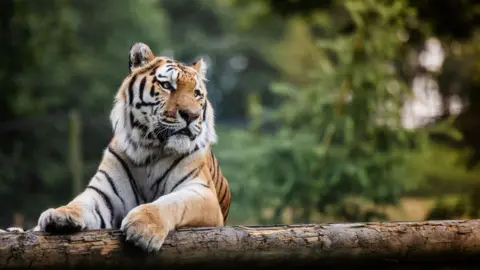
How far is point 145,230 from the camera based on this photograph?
200 centimetres

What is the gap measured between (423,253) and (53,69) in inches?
408

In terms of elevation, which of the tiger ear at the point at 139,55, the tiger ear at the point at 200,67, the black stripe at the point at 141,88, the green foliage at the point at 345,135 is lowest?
the black stripe at the point at 141,88

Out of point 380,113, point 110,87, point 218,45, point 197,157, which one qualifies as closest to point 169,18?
point 218,45

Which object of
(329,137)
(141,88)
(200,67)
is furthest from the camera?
(329,137)

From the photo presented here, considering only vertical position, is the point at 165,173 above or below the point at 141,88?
below

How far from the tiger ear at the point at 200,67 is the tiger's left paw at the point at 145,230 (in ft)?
2.62

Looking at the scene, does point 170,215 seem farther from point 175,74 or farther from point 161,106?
point 175,74

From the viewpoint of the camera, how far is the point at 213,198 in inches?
101

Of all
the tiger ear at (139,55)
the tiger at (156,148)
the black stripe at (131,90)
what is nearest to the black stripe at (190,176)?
the tiger at (156,148)

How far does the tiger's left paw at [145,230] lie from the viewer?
1.98 metres

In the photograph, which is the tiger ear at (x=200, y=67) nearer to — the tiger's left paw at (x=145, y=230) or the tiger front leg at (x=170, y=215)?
the tiger front leg at (x=170, y=215)

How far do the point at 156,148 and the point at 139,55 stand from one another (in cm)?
36

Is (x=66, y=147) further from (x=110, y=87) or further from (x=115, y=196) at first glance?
(x=115, y=196)

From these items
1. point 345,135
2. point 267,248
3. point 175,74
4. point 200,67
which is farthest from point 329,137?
point 267,248
